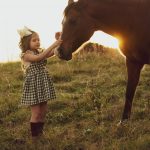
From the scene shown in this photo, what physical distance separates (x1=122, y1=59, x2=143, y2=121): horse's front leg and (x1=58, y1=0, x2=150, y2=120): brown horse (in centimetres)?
36

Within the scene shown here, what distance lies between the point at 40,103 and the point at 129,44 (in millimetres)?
1545

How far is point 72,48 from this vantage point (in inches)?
291

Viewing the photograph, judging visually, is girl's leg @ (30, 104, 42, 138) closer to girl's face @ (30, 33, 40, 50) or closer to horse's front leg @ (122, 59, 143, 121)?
girl's face @ (30, 33, 40, 50)

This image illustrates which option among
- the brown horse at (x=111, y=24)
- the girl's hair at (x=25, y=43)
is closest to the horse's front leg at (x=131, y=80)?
the brown horse at (x=111, y=24)

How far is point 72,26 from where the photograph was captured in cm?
736

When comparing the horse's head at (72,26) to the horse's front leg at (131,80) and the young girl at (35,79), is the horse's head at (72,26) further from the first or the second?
the horse's front leg at (131,80)

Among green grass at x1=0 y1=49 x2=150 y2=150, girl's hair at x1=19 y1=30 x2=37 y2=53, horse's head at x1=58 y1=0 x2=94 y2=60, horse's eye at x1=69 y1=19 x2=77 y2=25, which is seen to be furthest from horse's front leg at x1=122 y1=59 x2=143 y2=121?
girl's hair at x1=19 y1=30 x2=37 y2=53

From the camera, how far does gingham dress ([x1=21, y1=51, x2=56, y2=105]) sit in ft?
24.0

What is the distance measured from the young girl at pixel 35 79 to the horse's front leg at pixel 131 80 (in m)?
1.31

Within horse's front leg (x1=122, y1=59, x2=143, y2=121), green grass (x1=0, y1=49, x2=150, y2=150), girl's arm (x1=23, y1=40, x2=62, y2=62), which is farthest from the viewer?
horse's front leg (x1=122, y1=59, x2=143, y2=121)

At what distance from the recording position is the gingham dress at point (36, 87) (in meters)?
7.32

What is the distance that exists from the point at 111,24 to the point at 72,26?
0.61m

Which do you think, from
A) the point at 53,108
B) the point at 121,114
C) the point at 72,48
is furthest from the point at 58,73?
the point at 72,48

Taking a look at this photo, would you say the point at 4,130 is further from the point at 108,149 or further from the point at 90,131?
the point at 108,149
